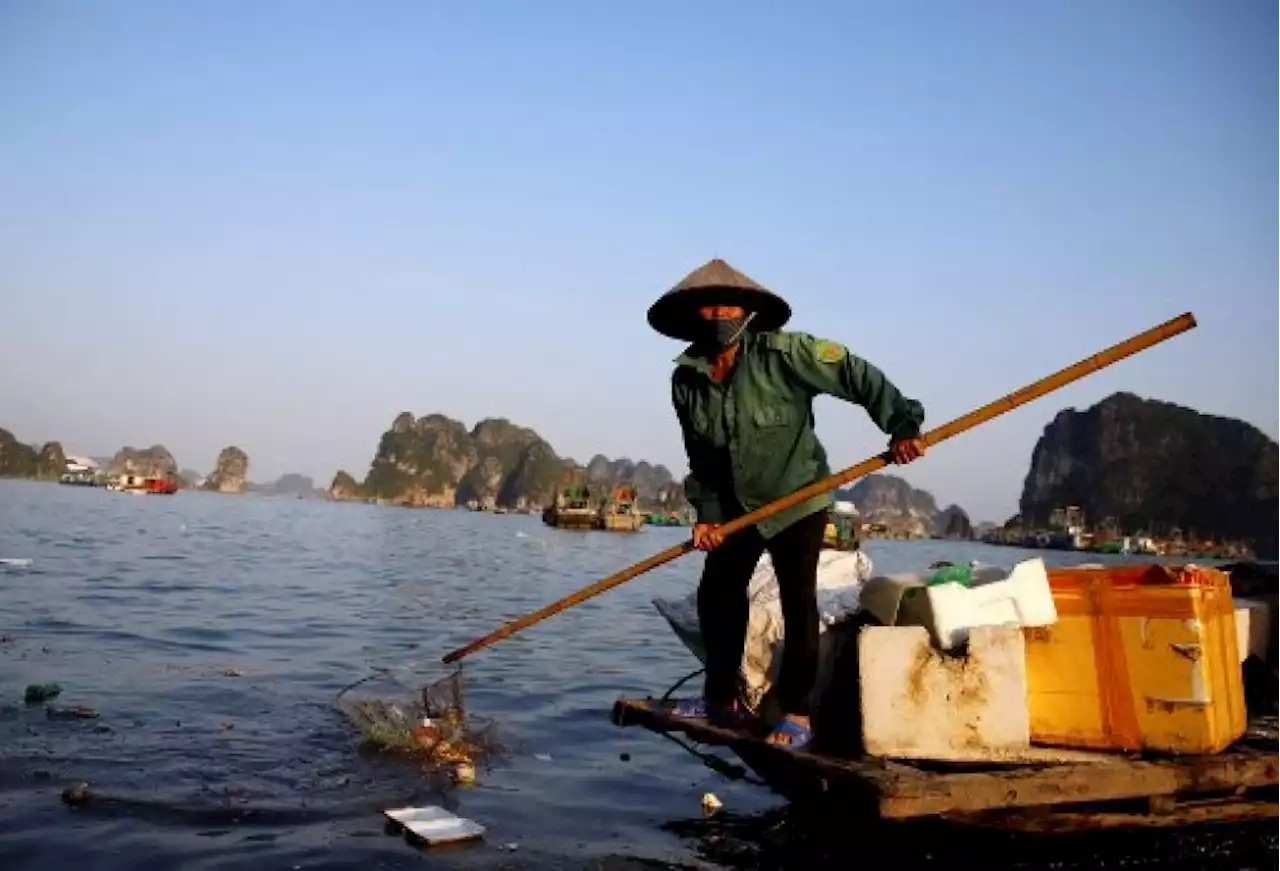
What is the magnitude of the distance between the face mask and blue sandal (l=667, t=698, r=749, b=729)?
182 cm

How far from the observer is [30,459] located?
17962cm

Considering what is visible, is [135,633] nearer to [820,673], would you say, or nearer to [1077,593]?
[820,673]

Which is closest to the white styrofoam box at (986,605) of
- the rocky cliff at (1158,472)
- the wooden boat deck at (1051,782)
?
the wooden boat deck at (1051,782)

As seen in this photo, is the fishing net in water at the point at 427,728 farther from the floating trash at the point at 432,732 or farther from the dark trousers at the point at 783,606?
the dark trousers at the point at 783,606

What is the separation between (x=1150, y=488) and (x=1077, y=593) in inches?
6580

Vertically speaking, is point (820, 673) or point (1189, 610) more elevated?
point (1189, 610)

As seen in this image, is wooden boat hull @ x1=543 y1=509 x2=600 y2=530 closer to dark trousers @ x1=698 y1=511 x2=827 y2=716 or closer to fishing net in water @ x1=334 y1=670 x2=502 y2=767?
fishing net in water @ x1=334 y1=670 x2=502 y2=767

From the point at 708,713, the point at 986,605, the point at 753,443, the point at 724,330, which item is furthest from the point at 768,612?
the point at 724,330

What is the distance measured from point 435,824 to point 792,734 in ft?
5.90

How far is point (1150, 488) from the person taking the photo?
15088 centimetres

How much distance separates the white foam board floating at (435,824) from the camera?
4.41 metres

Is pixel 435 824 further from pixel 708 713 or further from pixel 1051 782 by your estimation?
pixel 1051 782

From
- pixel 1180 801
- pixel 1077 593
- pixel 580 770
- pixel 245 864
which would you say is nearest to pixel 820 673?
pixel 1077 593

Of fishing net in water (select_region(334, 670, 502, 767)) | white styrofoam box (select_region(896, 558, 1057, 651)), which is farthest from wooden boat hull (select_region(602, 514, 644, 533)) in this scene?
white styrofoam box (select_region(896, 558, 1057, 651))
